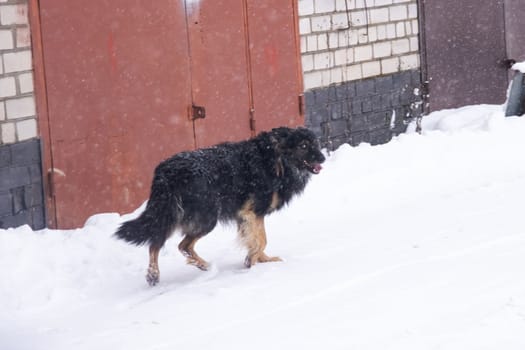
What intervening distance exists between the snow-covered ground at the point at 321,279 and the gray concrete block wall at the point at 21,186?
0.47 m

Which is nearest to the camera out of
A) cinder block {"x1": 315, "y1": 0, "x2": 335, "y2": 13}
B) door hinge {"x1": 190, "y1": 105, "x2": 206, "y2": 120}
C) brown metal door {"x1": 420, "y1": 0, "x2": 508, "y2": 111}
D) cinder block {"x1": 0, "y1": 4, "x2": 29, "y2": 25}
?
cinder block {"x1": 0, "y1": 4, "x2": 29, "y2": 25}

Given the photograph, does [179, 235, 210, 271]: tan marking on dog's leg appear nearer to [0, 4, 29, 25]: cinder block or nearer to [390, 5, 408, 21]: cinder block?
[0, 4, 29, 25]: cinder block

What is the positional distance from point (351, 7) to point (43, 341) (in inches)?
275

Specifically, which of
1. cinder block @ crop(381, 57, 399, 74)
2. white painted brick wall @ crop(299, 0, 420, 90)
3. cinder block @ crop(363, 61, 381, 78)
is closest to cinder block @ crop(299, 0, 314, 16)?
white painted brick wall @ crop(299, 0, 420, 90)

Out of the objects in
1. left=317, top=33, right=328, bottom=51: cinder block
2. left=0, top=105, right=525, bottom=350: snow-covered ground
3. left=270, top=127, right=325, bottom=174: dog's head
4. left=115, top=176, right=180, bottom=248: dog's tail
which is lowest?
left=0, top=105, right=525, bottom=350: snow-covered ground

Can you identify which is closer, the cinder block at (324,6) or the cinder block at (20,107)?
the cinder block at (20,107)

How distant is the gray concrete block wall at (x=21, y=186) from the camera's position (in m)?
8.39

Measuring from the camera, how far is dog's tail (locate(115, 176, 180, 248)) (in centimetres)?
712

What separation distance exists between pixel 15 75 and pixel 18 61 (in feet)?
0.39

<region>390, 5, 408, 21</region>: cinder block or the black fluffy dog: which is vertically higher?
<region>390, 5, 408, 21</region>: cinder block

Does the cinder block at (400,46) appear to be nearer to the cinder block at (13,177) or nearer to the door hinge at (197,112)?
the door hinge at (197,112)

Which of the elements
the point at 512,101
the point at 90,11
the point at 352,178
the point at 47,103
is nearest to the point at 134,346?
the point at 47,103

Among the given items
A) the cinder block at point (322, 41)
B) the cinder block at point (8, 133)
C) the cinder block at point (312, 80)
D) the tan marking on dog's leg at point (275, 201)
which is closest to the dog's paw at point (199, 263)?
the tan marking on dog's leg at point (275, 201)

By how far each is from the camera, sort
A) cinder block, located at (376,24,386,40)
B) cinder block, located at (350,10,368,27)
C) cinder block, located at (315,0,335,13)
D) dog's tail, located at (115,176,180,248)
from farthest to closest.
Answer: cinder block, located at (376,24,386,40)
cinder block, located at (350,10,368,27)
cinder block, located at (315,0,335,13)
dog's tail, located at (115,176,180,248)
